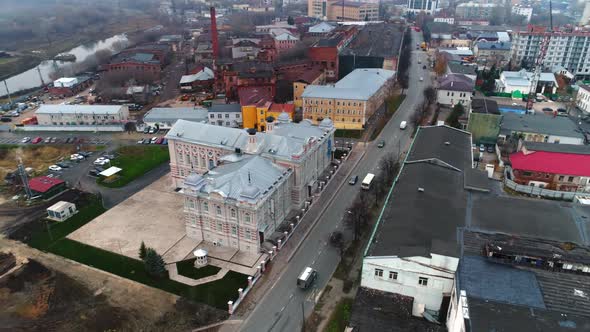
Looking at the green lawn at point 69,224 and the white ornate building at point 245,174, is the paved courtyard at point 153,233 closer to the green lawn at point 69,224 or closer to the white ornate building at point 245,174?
the green lawn at point 69,224

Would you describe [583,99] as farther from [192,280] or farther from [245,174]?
[192,280]

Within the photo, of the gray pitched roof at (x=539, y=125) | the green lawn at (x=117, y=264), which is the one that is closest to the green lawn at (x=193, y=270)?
the green lawn at (x=117, y=264)

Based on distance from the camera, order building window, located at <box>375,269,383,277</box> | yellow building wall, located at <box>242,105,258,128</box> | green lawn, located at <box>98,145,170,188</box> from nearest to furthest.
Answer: building window, located at <box>375,269,383,277</box>
green lawn, located at <box>98,145,170,188</box>
yellow building wall, located at <box>242,105,258,128</box>

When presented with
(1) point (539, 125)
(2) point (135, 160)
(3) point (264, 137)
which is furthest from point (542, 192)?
(2) point (135, 160)

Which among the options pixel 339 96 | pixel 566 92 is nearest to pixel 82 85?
pixel 339 96

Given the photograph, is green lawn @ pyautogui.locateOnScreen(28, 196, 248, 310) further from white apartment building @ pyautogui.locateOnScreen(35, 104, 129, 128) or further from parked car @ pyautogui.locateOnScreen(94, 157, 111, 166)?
white apartment building @ pyautogui.locateOnScreen(35, 104, 129, 128)

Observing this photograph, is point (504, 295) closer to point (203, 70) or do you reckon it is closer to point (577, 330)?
point (577, 330)

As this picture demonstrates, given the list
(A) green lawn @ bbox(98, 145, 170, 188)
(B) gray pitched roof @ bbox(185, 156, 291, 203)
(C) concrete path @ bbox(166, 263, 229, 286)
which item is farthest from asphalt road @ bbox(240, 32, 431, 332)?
(A) green lawn @ bbox(98, 145, 170, 188)
